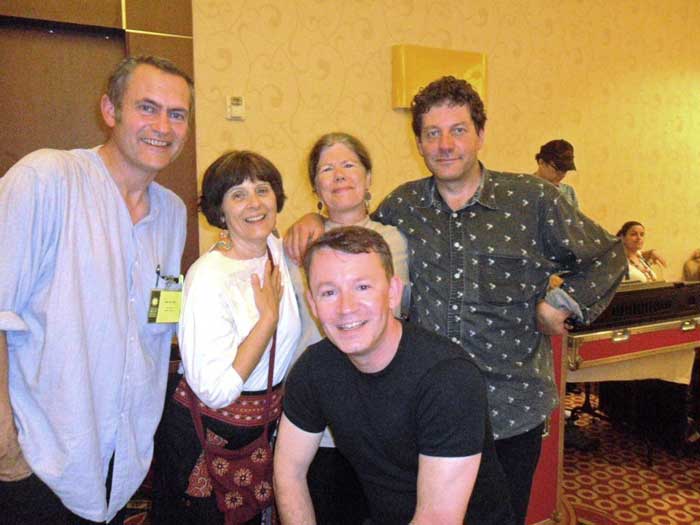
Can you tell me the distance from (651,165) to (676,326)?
109 inches

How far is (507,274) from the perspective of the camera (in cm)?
164

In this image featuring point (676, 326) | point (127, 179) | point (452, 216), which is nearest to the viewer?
point (127, 179)

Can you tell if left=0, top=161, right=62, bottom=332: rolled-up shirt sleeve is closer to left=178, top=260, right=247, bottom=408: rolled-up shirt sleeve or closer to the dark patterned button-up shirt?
left=178, top=260, right=247, bottom=408: rolled-up shirt sleeve

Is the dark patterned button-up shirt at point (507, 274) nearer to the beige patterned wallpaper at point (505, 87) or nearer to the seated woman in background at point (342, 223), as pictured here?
the seated woman in background at point (342, 223)

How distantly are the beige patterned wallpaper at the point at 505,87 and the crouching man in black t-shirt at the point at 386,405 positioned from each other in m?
1.88

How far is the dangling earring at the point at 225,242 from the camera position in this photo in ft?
5.38

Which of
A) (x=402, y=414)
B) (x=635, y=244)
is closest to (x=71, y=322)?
(x=402, y=414)

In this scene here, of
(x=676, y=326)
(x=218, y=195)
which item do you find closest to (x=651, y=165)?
(x=676, y=326)

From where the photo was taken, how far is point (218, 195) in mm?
1646

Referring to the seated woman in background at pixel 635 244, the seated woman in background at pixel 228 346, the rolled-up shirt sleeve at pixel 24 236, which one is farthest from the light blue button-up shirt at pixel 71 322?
the seated woman in background at pixel 635 244

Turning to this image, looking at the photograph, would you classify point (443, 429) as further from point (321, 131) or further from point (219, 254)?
point (321, 131)

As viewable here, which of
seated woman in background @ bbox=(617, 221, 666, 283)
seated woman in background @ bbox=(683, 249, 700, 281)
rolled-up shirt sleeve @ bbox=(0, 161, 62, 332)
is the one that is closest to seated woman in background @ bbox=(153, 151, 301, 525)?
rolled-up shirt sleeve @ bbox=(0, 161, 62, 332)

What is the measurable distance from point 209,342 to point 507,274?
852 millimetres

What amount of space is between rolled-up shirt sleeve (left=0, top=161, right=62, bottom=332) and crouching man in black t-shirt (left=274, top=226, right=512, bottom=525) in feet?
2.01
